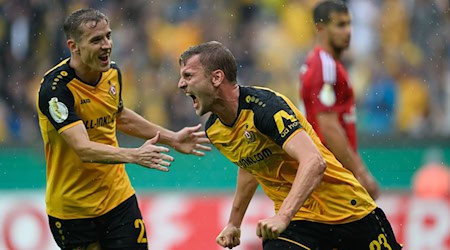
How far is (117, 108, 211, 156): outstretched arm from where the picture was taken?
755 cm

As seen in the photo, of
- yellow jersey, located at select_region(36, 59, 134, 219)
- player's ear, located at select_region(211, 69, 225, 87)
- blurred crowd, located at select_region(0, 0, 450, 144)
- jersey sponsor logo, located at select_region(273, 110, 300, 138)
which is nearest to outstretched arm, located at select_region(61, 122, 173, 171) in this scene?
yellow jersey, located at select_region(36, 59, 134, 219)

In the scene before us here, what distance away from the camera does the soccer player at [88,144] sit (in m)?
6.92

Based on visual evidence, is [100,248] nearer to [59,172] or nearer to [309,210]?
[59,172]

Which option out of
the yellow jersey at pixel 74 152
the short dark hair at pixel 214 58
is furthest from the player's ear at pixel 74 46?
the short dark hair at pixel 214 58

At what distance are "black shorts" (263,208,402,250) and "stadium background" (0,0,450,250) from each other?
5.00 metres

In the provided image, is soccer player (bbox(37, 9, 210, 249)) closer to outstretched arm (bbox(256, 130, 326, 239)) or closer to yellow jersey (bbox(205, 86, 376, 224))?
yellow jersey (bbox(205, 86, 376, 224))

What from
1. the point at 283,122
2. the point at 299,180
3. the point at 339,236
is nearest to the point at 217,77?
the point at 283,122

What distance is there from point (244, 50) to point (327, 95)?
549cm

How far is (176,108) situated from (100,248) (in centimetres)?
634

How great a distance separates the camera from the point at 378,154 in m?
12.1

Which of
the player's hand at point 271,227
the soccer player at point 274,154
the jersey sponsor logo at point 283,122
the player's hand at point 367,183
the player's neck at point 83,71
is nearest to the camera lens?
the player's hand at point 271,227

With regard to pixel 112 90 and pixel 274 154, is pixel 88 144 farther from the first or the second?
pixel 274 154

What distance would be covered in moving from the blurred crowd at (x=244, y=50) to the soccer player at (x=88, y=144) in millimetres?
5902

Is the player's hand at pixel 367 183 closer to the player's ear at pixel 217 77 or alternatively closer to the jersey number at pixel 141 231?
the jersey number at pixel 141 231
